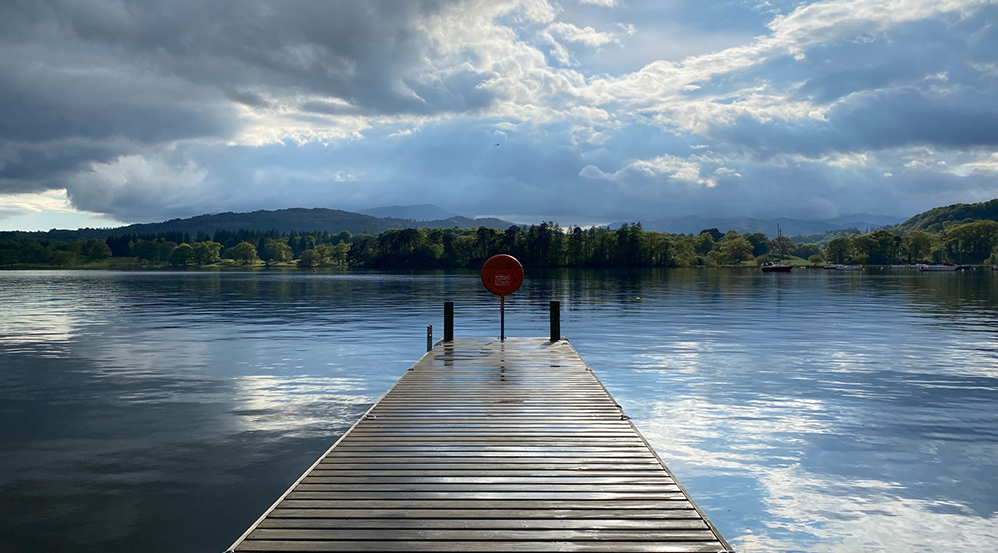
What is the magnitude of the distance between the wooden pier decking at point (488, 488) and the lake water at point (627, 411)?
183cm

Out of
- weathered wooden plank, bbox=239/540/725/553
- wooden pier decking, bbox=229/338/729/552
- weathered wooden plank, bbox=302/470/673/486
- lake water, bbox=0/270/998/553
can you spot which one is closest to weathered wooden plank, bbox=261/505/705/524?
wooden pier decking, bbox=229/338/729/552

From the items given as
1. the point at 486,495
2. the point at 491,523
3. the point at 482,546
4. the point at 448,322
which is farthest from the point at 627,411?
the point at 482,546

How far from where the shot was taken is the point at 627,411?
1446 centimetres

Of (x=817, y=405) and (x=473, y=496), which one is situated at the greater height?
(x=473, y=496)

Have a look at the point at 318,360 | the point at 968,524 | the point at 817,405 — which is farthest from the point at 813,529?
the point at 318,360

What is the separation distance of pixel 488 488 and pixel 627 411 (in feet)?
27.0

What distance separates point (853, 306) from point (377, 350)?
114ft

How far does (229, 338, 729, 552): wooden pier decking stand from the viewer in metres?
5.62

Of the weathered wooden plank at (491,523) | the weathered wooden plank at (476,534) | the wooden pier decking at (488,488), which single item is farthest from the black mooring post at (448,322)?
the weathered wooden plank at (476,534)

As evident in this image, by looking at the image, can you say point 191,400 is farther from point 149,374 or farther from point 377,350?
point 377,350

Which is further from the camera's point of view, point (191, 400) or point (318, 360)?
point (318, 360)

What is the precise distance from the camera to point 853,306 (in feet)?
148

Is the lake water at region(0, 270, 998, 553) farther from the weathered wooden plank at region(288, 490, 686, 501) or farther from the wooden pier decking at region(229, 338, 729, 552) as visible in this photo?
the weathered wooden plank at region(288, 490, 686, 501)

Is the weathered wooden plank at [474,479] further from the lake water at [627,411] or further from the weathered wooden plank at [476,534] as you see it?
the lake water at [627,411]
